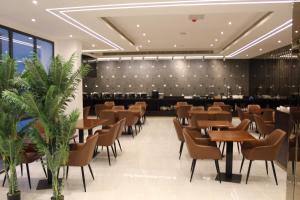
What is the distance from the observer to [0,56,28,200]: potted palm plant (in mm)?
4102

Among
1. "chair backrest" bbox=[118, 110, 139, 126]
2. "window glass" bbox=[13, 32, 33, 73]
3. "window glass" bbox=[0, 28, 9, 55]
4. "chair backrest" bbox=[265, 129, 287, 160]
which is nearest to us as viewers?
Answer: "chair backrest" bbox=[265, 129, 287, 160]

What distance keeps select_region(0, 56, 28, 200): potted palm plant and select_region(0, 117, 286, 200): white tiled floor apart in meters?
0.50

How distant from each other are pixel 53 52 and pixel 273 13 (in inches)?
271

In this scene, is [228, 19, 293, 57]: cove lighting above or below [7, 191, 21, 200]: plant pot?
above

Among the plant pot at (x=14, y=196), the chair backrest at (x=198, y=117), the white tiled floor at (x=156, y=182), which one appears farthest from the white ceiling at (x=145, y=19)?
the plant pot at (x=14, y=196)

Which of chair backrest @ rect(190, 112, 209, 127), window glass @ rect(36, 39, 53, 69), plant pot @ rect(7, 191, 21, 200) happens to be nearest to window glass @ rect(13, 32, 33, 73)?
window glass @ rect(36, 39, 53, 69)

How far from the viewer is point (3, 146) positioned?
13.5ft

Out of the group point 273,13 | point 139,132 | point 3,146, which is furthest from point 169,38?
point 3,146

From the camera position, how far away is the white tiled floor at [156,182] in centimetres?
446

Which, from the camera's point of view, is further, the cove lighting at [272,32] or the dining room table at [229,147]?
the cove lighting at [272,32]

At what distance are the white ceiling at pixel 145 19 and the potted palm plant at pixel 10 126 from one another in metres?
1.67

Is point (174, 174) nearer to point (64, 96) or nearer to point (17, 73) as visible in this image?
point (64, 96)

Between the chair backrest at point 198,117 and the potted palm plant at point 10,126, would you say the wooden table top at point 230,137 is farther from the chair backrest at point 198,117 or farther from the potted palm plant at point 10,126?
the potted palm plant at point 10,126

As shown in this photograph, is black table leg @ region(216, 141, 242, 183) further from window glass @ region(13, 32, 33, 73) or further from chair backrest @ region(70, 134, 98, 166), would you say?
window glass @ region(13, 32, 33, 73)
